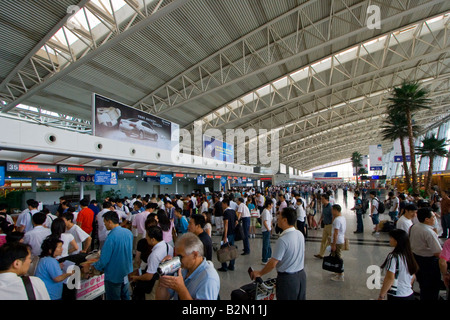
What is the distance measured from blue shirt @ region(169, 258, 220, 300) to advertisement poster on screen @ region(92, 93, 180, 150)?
8.70m

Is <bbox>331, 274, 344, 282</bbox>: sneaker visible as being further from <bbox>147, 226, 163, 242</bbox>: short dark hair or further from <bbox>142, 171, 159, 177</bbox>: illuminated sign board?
<bbox>142, 171, 159, 177</bbox>: illuminated sign board

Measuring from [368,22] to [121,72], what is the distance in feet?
42.4

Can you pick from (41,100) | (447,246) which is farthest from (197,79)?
(447,246)

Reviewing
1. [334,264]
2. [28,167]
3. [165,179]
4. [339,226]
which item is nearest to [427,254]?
[334,264]

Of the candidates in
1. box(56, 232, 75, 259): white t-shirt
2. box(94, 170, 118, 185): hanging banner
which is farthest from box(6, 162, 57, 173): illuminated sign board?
box(56, 232, 75, 259): white t-shirt

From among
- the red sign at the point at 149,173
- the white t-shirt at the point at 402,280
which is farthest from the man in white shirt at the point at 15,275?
the red sign at the point at 149,173

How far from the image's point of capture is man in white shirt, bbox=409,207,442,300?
10.9 feet

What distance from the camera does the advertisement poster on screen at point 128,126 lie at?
9.47 metres

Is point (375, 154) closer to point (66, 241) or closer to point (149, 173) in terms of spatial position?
point (149, 173)

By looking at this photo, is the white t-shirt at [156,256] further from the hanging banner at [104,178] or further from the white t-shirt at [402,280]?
the hanging banner at [104,178]

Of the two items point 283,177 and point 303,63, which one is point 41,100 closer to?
point 303,63

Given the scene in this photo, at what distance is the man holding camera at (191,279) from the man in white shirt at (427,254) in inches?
130

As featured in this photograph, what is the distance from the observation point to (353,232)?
981 cm

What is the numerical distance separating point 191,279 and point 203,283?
0.45 feet
